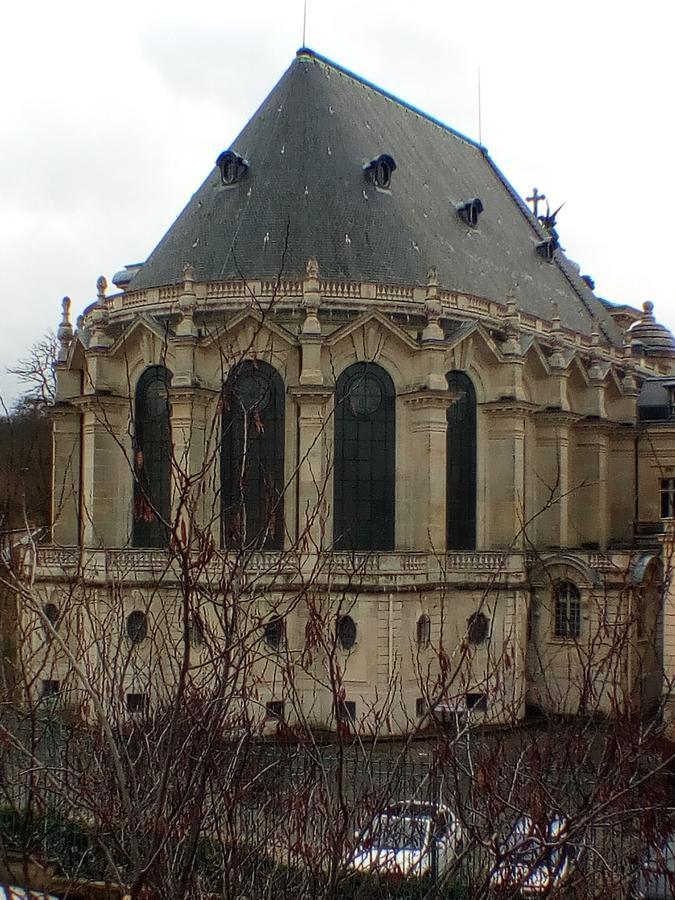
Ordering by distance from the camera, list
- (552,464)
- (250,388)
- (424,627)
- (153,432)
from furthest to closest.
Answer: (552,464), (153,432), (250,388), (424,627)

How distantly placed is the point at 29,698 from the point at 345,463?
27414 millimetres

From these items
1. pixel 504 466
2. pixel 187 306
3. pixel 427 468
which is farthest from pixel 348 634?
pixel 187 306

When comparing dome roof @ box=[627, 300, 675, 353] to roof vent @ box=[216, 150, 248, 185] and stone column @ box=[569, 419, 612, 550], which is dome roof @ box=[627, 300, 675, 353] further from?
roof vent @ box=[216, 150, 248, 185]

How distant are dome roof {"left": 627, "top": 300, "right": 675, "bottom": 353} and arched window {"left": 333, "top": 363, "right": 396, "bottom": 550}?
26.5 metres

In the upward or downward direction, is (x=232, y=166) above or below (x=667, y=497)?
above

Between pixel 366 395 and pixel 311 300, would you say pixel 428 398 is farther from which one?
pixel 311 300

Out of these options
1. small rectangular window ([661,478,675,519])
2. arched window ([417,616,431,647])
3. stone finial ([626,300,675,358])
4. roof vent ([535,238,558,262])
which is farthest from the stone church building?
stone finial ([626,300,675,358])

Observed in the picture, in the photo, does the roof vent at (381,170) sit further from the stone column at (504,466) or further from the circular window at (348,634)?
the circular window at (348,634)

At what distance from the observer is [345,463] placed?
3534 cm

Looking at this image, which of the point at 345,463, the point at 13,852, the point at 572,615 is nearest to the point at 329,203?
the point at 345,463

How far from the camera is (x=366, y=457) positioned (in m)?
35.5

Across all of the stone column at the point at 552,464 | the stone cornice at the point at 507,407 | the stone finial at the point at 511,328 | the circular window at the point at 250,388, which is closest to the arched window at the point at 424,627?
the stone column at the point at 552,464

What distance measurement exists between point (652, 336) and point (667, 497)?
48.8 feet

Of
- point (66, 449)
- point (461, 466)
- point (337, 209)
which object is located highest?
point (337, 209)
